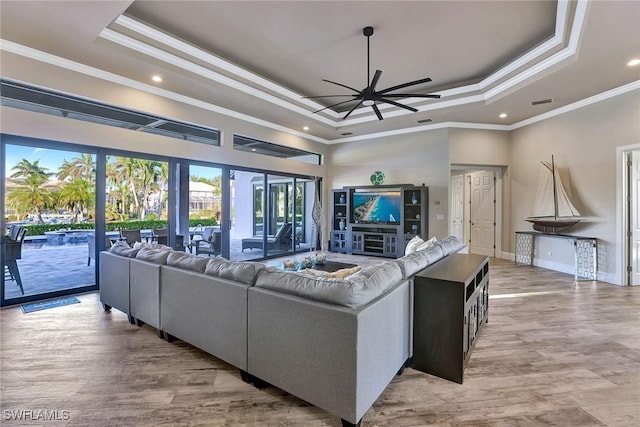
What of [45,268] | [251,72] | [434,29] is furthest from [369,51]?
[45,268]

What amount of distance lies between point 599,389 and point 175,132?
6.49m

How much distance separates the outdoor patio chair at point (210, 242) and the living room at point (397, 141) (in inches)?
56.7

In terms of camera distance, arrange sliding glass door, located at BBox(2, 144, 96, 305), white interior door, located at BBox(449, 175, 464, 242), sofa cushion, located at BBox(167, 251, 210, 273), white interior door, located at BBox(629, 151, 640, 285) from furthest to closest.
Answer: white interior door, located at BBox(449, 175, 464, 242) < white interior door, located at BBox(629, 151, 640, 285) < sliding glass door, located at BBox(2, 144, 96, 305) < sofa cushion, located at BBox(167, 251, 210, 273)

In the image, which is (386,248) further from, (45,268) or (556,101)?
(45,268)

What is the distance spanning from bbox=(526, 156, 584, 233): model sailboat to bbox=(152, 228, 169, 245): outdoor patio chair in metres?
7.38

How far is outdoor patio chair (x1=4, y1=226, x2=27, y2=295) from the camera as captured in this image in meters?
3.95

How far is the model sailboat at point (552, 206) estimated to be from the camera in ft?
18.9

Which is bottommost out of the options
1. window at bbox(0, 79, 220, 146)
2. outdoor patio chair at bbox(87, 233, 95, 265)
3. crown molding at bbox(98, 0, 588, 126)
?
outdoor patio chair at bbox(87, 233, 95, 265)

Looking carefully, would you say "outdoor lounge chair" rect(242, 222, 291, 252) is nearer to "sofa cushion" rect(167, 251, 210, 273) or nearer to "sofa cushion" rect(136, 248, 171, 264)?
"sofa cushion" rect(136, 248, 171, 264)

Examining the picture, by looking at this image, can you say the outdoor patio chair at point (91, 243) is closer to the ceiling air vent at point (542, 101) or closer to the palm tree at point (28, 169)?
the palm tree at point (28, 169)

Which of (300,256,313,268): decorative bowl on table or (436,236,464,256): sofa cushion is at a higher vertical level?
(436,236,464,256): sofa cushion

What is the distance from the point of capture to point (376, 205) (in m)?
7.98

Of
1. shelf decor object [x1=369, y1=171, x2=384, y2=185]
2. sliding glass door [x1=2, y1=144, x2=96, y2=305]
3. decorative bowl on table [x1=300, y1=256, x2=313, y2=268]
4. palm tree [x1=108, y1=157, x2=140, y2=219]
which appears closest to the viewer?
sliding glass door [x1=2, y1=144, x2=96, y2=305]

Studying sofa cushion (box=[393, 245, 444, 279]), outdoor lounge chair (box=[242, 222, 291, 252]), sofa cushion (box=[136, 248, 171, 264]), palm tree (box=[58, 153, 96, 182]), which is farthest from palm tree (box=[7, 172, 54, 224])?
sofa cushion (box=[393, 245, 444, 279])
